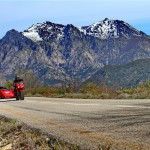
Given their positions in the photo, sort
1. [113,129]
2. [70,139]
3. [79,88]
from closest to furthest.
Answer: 1. [70,139]
2. [113,129]
3. [79,88]

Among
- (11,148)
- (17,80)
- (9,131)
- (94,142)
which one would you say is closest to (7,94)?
(17,80)

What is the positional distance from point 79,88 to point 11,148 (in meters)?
33.0

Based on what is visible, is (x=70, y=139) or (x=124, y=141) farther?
(x=70, y=139)

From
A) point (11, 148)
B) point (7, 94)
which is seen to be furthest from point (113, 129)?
point (7, 94)

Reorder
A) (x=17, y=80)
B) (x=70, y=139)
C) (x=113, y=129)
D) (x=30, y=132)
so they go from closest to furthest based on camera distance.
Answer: (x=70, y=139) < (x=113, y=129) < (x=30, y=132) < (x=17, y=80)

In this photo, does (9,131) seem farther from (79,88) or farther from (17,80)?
(79,88)

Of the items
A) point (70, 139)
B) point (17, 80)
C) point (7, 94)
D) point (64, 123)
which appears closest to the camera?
point (70, 139)

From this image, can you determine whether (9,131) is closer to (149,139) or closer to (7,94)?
(149,139)

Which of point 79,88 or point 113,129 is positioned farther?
point 79,88

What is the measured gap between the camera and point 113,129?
10.7 m

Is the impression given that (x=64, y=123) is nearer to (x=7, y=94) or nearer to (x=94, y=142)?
(x=94, y=142)

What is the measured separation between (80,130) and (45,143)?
4.19 ft

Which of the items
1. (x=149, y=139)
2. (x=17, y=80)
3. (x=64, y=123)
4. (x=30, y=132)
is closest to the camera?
(x=149, y=139)

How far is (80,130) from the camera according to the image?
11164 mm
